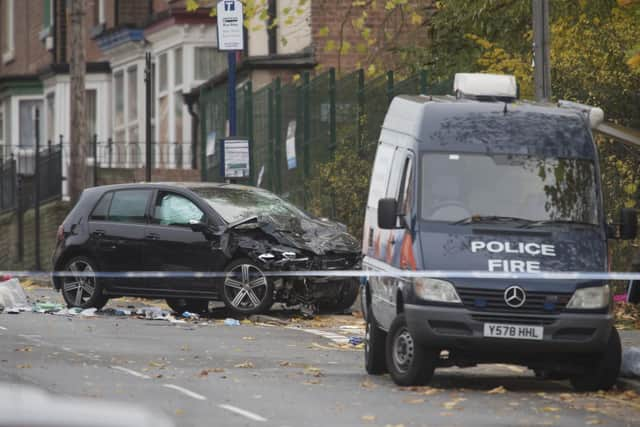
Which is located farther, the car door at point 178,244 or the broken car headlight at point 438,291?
the car door at point 178,244

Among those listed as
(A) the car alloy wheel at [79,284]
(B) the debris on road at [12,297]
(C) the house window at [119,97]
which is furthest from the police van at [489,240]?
(C) the house window at [119,97]

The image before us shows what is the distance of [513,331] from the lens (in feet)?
38.1

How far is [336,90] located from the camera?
26.3 m

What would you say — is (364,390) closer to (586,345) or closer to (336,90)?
(586,345)

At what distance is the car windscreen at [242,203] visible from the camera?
19.2 m

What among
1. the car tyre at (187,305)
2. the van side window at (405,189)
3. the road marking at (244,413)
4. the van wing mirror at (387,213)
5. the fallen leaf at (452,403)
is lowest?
the car tyre at (187,305)

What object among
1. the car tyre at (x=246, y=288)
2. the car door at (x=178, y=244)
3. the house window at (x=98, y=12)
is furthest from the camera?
the house window at (x=98, y=12)

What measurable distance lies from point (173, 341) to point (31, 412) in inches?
485

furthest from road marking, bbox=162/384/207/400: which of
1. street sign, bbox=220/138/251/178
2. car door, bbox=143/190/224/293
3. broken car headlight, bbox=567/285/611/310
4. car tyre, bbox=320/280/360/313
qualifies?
street sign, bbox=220/138/251/178

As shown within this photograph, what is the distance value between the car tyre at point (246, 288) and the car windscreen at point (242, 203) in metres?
0.67

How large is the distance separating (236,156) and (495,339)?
12.7 m

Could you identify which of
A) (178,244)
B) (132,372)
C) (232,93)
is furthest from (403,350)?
(232,93)

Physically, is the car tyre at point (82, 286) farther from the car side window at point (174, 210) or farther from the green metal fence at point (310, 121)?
the green metal fence at point (310, 121)

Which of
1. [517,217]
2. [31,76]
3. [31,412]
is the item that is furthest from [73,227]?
[31,76]
